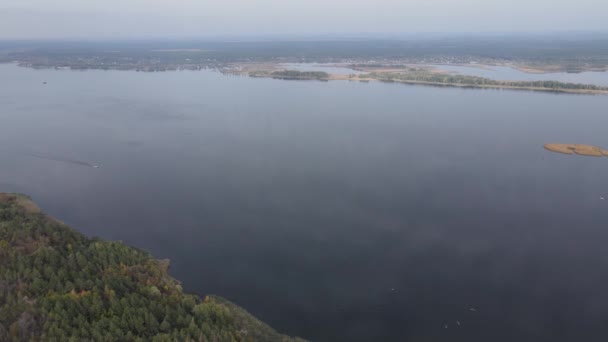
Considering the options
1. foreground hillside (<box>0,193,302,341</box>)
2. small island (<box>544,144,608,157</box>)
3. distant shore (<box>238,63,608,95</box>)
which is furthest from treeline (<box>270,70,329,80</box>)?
foreground hillside (<box>0,193,302,341</box>)

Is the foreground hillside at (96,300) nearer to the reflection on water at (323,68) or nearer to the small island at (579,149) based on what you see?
the small island at (579,149)

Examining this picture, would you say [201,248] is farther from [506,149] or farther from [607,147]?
[607,147]

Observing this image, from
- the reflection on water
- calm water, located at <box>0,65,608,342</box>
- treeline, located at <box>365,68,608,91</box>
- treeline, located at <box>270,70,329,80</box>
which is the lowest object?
calm water, located at <box>0,65,608,342</box>

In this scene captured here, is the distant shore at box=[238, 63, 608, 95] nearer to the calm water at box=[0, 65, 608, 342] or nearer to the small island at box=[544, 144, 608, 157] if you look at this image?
the calm water at box=[0, 65, 608, 342]

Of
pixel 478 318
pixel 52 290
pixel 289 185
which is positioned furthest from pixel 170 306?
pixel 289 185

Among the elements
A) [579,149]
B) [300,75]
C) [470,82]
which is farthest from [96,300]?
[300,75]

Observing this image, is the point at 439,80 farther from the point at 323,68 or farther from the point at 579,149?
the point at 579,149
